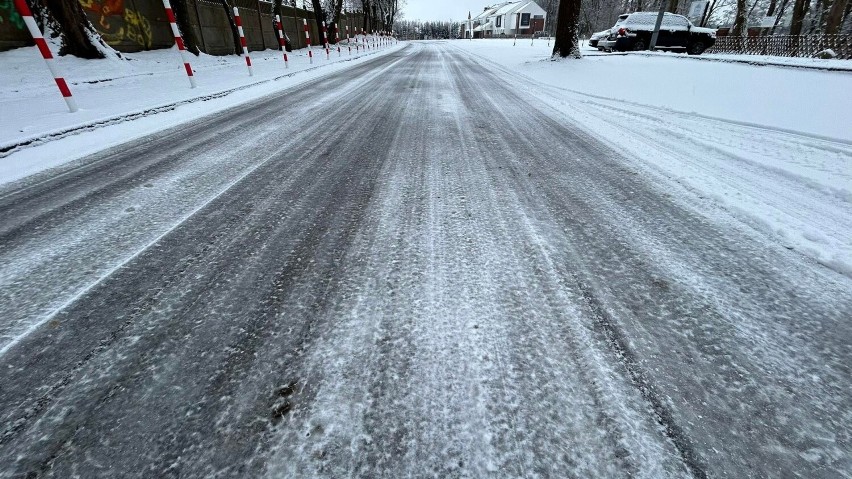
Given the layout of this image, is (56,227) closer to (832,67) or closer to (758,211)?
(758,211)

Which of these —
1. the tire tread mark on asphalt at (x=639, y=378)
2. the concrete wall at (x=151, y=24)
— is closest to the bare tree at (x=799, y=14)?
the concrete wall at (x=151, y=24)

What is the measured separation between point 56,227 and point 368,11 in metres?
50.6

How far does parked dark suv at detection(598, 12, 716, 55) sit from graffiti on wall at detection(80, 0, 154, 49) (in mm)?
17314

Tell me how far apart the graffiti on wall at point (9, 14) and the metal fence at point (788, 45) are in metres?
21.1

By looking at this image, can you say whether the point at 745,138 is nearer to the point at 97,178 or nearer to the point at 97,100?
the point at 97,178

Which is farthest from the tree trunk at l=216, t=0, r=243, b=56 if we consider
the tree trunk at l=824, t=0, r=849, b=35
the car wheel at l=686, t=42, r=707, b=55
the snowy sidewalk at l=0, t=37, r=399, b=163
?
the tree trunk at l=824, t=0, r=849, b=35

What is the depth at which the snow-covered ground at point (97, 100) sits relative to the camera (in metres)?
3.57

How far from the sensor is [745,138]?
3865mm

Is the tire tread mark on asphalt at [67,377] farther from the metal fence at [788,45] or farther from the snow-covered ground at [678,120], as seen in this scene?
the metal fence at [788,45]

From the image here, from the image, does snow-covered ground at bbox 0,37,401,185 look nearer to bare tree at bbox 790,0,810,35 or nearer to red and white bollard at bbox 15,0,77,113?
red and white bollard at bbox 15,0,77,113

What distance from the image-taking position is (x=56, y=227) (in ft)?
6.93

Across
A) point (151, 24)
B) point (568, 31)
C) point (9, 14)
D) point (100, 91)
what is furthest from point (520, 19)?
point (100, 91)

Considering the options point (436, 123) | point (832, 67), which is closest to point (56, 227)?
point (436, 123)

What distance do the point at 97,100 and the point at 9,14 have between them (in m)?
4.59
